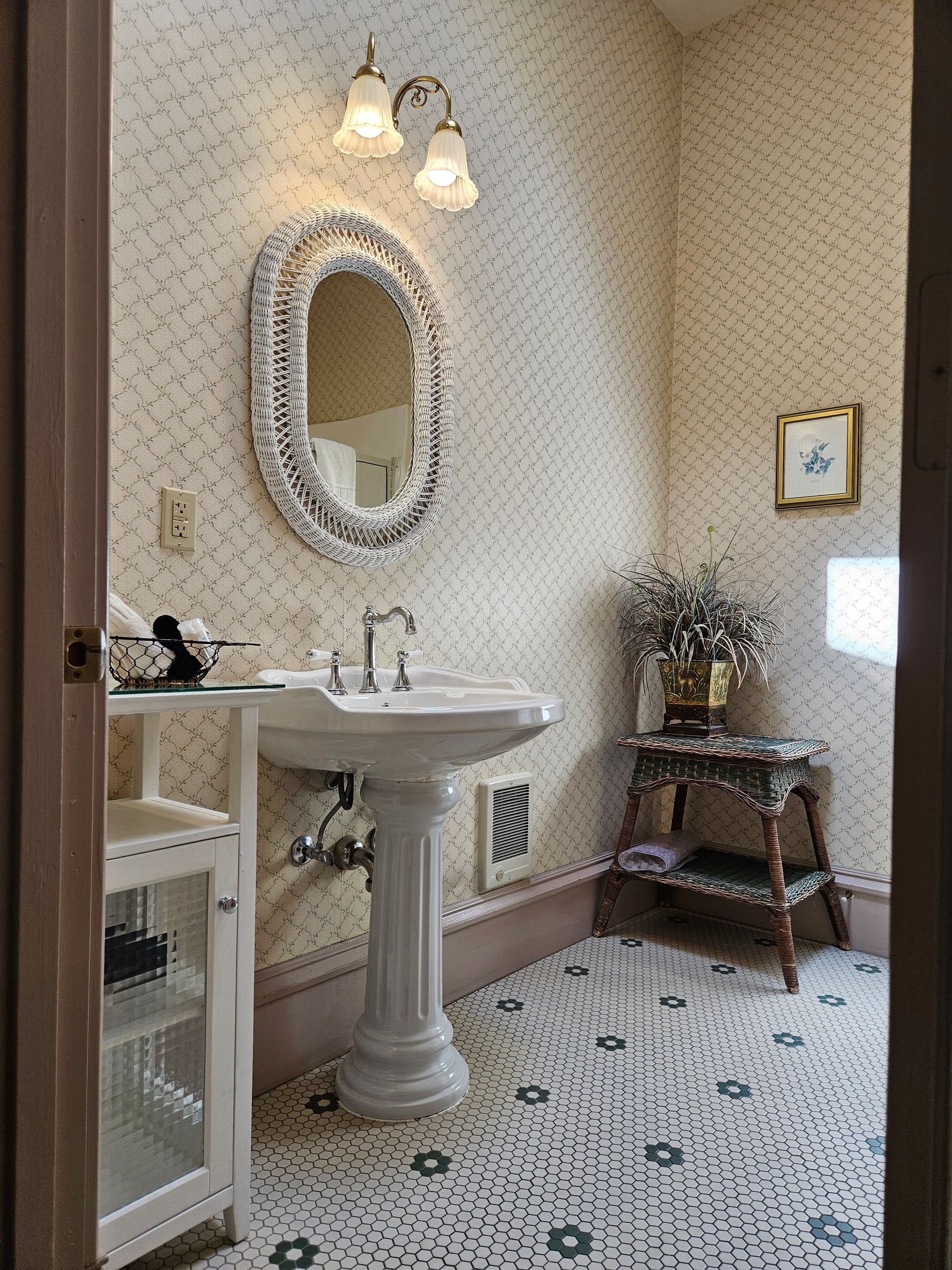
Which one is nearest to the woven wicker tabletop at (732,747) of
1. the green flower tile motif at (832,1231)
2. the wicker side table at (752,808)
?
the wicker side table at (752,808)

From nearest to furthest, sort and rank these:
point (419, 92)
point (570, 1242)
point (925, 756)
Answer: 1. point (925, 756)
2. point (570, 1242)
3. point (419, 92)

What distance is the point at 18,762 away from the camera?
0.62 meters

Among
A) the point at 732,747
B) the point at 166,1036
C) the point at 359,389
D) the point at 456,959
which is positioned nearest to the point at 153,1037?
the point at 166,1036

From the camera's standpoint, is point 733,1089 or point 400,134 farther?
point 400,134

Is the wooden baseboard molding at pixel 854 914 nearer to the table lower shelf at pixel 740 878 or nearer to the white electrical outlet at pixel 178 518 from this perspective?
the table lower shelf at pixel 740 878

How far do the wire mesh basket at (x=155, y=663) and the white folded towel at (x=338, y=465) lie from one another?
606mm

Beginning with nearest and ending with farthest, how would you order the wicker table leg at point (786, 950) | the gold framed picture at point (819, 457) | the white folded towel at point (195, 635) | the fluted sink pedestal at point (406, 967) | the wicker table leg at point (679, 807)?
the white folded towel at point (195, 635), the fluted sink pedestal at point (406, 967), the wicker table leg at point (786, 950), the gold framed picture at point (819, 457), the wicker table leg at point (679, 807)

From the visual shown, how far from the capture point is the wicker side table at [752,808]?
2.27 metres

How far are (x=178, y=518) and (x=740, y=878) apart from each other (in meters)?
1.88

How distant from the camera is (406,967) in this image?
1659mm

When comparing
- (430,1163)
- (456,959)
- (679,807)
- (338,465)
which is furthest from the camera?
(679,807)

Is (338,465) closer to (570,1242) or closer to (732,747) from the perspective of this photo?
(732,747)

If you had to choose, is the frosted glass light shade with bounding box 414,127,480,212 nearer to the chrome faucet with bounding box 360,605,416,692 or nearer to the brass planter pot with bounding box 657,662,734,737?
the chrome faucet with bounding box 360,605,416,692

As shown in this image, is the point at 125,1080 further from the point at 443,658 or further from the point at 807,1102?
the point at 807,1102
